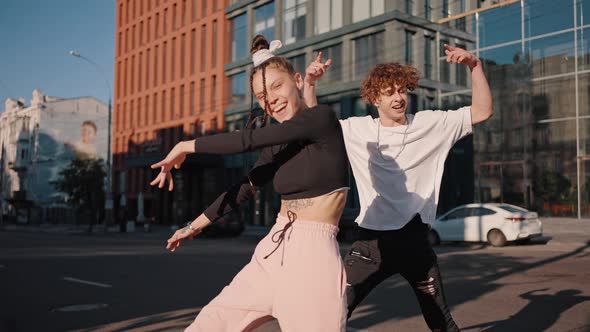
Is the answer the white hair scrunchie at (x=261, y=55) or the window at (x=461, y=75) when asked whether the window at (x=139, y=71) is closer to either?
the window at (x=461, y=75)

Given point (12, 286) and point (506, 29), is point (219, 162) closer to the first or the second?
point (506, 29)

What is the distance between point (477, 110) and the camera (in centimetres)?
347

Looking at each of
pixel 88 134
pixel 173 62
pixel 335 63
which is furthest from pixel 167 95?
pixel 88 134

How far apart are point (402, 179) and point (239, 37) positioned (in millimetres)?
37006

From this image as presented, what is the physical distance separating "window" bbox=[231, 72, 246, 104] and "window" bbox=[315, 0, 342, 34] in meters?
7.42

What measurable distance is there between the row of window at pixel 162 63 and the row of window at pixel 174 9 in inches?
48.1

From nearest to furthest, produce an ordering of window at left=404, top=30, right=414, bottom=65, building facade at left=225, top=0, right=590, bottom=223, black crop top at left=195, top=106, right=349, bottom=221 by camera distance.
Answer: black crop top at left=195, top=106, right=349, bottom=221 < building facade at left=225, top=0, right=590, bottom=223 < window at left=404, top=30, right=414, bottom=65

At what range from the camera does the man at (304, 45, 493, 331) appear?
3.44 metres

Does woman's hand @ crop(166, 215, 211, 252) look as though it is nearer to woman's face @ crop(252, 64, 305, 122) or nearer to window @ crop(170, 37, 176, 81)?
woman's face @ crop(252, 64, 305, 122)

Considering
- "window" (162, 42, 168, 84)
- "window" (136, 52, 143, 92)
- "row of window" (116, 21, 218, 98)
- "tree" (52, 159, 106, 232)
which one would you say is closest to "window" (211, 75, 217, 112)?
"row of window" (116, 21, 218, 98)

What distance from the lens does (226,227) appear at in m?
26.8

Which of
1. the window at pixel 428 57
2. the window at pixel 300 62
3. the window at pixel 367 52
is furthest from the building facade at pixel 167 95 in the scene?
the window at pixel 428 57

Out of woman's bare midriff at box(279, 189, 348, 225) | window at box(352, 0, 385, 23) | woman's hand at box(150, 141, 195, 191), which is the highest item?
window at box(352, 0, 385, 23)

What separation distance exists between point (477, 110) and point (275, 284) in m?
1.78
